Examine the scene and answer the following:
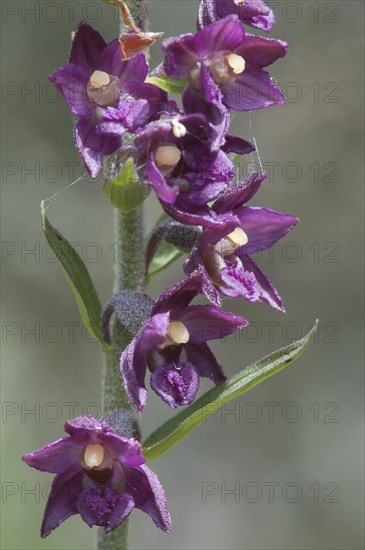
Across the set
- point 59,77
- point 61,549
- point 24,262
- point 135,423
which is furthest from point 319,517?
point 59,77

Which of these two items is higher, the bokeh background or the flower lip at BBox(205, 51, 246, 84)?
the flower lip at BBox(205, 51, 246, 84)

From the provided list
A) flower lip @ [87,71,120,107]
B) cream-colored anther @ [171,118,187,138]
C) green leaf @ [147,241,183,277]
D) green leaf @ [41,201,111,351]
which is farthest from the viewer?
green leaf @ [147,241,183,277]

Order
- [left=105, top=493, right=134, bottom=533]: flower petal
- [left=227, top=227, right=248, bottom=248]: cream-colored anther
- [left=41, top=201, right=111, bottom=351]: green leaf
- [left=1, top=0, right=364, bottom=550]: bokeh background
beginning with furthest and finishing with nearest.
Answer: [left=1, top=0, right=364, bottom=550]: bokeh background, [left=41, top=201, right=111, bottom=351]: green leaf, [left=227, top=227, right=248, bottom=248]: cream-colored anther, [left=105, top=493, right=134, bottom=533]: flower petal

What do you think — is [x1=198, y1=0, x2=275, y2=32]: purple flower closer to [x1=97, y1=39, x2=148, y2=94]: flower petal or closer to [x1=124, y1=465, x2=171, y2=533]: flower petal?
[x1=97, y1=39, x2=148, y2=94]: flower petal

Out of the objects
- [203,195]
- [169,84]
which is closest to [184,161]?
[203,195]

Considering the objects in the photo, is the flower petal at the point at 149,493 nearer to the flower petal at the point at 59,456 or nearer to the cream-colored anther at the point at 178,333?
the flower petal at the point at 59,456

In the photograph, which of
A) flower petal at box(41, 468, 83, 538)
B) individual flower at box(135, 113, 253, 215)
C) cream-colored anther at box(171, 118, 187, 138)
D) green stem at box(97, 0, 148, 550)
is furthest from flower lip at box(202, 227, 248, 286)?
flower petal at box(41, 468, 83, 538)

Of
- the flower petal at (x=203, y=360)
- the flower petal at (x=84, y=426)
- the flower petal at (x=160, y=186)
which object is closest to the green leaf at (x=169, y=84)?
the flower petal at (x=160, y=186)
